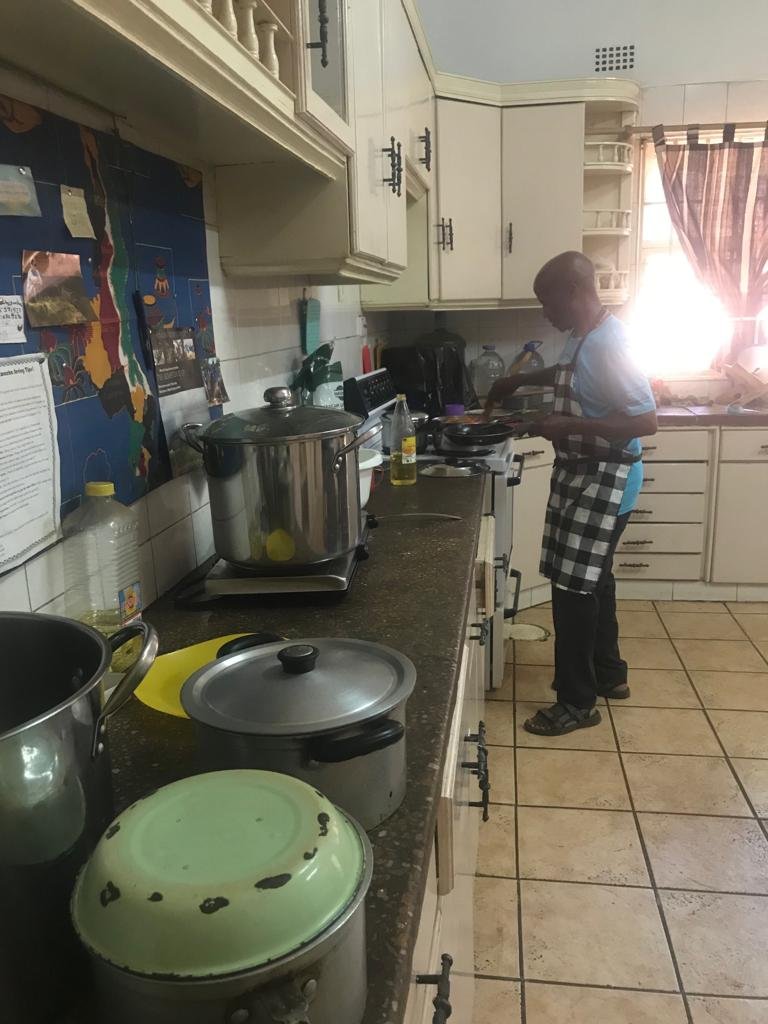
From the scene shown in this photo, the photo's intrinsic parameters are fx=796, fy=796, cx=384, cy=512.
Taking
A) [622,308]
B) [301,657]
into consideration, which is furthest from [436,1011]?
[622,308]

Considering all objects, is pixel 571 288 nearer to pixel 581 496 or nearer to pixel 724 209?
pixel 581 496

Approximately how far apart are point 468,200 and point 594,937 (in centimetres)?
284

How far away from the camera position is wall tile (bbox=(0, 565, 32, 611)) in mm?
994

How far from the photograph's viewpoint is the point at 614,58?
12.0 feet

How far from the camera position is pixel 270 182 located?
1663 mm

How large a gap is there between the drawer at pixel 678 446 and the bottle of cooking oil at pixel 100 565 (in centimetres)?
279

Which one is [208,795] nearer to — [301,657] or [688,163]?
[301,657]

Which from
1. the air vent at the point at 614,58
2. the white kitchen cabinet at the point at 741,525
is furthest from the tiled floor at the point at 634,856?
the air vent at the point at 614,58

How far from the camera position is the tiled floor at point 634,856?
1.66 meters

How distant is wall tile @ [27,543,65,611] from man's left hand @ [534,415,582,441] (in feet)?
5.42

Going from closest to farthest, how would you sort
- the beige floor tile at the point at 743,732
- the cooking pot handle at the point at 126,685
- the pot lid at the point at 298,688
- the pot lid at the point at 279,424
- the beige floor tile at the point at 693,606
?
the cooking pot handle at the point at 126,685, the pot lid at the point at 298,688, the pot lid at the point at 279,424, the beige floor tile at the point at 743,732, the beige floor tile at the point at 693,606

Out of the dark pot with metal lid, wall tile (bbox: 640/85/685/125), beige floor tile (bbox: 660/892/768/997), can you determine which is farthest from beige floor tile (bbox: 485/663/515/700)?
wall tile (bbox: 640/85/685/125)

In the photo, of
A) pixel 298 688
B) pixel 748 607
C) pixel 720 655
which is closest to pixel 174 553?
pixel 298 688

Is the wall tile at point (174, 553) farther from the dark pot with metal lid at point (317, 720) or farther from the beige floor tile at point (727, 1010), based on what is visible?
the beige floor tile at point (727, 1010)
